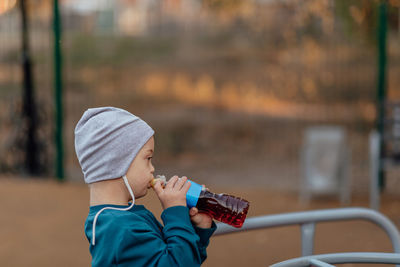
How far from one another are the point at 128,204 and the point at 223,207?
0.88 feet

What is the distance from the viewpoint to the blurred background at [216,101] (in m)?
5.05

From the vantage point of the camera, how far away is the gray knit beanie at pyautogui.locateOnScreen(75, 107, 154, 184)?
4.91 ft

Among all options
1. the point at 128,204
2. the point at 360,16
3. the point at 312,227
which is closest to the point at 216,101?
the point at 360,16

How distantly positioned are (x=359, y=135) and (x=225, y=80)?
7.23ft

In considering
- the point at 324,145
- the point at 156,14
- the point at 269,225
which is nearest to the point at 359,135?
the point at 324,145

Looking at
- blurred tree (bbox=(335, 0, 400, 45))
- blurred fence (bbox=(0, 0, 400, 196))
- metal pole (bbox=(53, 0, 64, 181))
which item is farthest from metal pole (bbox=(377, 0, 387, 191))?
metal pole (bbox=(53, 0, 64, 181))

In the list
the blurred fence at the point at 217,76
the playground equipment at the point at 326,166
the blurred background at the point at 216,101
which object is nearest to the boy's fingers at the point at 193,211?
the blurred background at the point at 216,101

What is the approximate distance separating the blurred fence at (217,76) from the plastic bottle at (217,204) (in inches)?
186

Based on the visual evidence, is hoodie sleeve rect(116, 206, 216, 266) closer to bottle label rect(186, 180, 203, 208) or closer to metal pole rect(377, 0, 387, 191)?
bottle label rect(186, 180, 203, 208)

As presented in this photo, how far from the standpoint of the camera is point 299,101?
22.8 ft

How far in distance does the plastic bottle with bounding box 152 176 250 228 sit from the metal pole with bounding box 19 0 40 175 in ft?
18.5

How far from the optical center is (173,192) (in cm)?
149

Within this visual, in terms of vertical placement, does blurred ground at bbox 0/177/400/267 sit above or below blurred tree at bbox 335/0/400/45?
below

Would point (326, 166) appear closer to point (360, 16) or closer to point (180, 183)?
point (360, 16)
